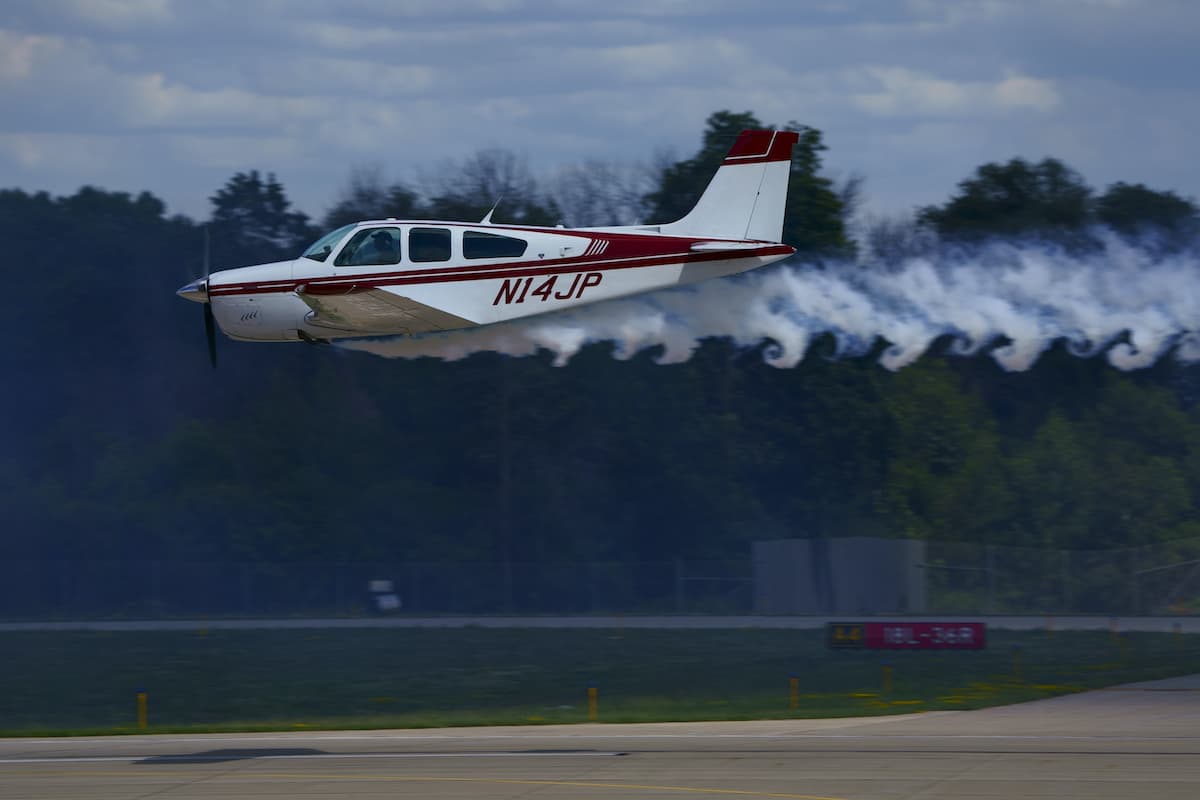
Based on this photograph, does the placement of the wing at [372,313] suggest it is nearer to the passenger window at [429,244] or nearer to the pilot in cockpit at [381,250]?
the pilot in cockpit at [381,250]

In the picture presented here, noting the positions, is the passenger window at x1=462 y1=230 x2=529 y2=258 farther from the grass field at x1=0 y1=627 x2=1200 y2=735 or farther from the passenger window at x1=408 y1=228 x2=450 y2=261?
the grass field at x1=0 y1=627 x2=1200 y2=735

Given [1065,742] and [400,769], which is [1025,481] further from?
[400,769]

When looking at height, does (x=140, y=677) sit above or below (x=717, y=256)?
below

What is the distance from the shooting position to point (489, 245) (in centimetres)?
2291

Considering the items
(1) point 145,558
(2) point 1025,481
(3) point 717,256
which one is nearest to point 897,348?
(3) point 717,256

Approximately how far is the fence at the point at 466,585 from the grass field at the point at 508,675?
6.25m

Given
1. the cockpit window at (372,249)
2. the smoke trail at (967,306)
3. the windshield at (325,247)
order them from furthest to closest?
1. the smoke trail at (967,306)
2. the windshield at (325,247)
3. the cockpit window at (372,249)

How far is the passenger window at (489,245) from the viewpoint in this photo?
22.8 metres

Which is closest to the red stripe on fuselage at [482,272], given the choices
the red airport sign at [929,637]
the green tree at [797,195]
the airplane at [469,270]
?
the airplane at [469,270]

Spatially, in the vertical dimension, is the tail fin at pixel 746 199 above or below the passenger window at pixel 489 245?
above

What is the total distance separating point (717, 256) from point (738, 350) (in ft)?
107

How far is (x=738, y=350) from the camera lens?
55875 millimetres

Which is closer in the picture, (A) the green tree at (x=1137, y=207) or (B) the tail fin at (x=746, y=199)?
(B) the tail fin at (x=746, y=199)

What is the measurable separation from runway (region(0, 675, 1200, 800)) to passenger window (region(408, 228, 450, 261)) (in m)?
7.55
